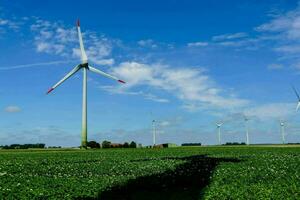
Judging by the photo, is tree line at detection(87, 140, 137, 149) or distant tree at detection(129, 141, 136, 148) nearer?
tree line at detection(87, 140, 137, 149)

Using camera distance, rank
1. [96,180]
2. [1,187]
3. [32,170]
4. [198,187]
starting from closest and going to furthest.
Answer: [1,187]
[198,187]
[96,180]
[32,170]

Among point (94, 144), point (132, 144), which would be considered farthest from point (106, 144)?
point (132, 144)

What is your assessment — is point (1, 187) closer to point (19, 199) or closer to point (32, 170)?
point (19, 199)

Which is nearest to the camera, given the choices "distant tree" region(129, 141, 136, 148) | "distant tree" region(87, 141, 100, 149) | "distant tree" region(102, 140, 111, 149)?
"distant tree" region(87, 141, 100, 149)

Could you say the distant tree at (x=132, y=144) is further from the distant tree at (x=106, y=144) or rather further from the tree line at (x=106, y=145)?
the distant tree at (x=106, y=144)

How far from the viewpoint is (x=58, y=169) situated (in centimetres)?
3684

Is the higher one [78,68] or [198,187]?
[78,68]

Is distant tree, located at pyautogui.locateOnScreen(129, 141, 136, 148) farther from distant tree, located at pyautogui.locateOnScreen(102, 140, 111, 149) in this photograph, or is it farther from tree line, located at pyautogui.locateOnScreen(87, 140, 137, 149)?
distant tree, located at pyautogui.locateOnScreen(102, 140, 111, 149)

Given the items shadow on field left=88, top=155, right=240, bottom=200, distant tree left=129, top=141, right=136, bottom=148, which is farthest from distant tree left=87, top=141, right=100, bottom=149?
shadow on field left=88, top=155, right=240, bottom=200

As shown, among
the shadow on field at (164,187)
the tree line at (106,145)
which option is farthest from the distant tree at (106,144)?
the shadow on field at (164,187)

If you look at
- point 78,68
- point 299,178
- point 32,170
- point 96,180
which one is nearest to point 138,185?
point 96,180

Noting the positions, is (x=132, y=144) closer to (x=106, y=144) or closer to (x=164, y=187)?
(x=106, y=144)

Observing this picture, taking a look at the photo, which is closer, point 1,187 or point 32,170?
point 1,187

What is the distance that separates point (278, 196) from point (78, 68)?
92.9m
